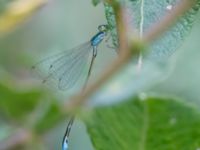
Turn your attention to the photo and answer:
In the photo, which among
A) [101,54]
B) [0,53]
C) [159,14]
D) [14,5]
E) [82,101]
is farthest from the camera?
[101,54]

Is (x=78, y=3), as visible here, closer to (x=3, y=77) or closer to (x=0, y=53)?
(x=0, y=53)

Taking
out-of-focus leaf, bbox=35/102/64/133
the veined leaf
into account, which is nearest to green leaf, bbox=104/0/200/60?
the veined leaf

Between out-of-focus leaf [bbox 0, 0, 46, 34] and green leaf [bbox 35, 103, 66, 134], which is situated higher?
out-of-focus leaf [bbox 0, 0, 46, 34]

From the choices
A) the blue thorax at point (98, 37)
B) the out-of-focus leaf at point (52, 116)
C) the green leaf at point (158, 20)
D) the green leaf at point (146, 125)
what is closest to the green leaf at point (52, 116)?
the out-of-focus leaf at point (52, 116)

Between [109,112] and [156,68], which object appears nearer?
[156,68]

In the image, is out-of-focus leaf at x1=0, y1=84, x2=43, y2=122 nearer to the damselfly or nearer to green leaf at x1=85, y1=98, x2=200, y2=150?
green leaf at x1=85, y1=98, x2=200, y2=150

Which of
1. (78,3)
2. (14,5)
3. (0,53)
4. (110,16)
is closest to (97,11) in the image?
(78,3)

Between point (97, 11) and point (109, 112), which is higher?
point (97, 11)

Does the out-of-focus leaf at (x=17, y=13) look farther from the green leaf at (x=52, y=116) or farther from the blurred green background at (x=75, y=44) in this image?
the blurred green background at (x=75, y=44)
